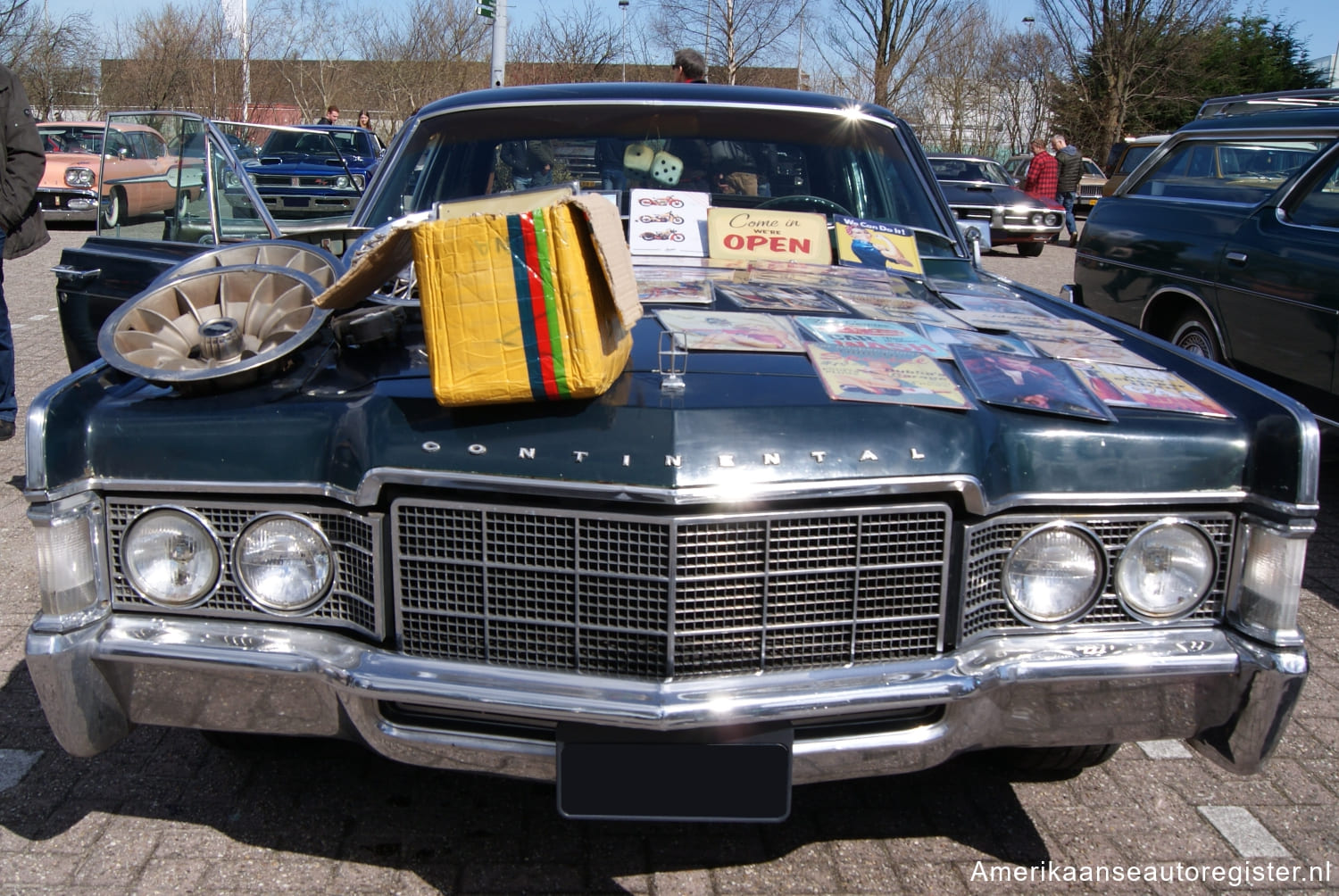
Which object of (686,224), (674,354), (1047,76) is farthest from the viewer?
(1047,76)

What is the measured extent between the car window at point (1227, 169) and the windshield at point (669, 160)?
11.4 ft

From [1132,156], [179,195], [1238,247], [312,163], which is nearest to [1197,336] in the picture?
[1238,247]

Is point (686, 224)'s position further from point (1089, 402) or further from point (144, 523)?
point (144, 523)

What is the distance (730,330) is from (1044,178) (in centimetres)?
1606

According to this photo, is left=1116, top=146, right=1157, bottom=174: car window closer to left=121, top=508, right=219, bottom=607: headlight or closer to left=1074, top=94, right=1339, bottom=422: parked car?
left=1074, top=94, right=1339, bottom=422: parked car

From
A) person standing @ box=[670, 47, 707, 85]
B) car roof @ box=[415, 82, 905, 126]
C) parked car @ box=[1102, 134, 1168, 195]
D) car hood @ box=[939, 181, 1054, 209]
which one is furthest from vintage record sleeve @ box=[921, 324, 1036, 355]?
car hood @ box=[939, 181, 1054, 209]

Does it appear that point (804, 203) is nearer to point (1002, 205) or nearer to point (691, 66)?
point (691, 66)

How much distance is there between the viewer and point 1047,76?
93.7 ft

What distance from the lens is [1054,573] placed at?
2.12 m

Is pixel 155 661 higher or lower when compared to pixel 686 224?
lower

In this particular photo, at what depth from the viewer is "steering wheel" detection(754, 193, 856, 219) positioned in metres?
3.46

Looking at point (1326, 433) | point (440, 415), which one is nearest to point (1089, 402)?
point (440, 415)

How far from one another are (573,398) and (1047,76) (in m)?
29.9

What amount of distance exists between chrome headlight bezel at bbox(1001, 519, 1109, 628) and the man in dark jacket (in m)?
5.07
